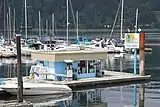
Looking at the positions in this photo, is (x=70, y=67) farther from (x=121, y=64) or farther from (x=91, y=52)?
(x=121, y=64)

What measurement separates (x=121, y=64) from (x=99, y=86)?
893 inches

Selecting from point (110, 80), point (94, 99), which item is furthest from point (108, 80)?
point (94, 99)

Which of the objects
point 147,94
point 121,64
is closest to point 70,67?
point 147,94

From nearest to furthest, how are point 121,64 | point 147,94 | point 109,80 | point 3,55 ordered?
point 147,94
point 109,80
point 121,64
point 3,55

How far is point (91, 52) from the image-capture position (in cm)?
4119

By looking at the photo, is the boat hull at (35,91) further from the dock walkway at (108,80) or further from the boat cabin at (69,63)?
the boat cabin at (69,63)

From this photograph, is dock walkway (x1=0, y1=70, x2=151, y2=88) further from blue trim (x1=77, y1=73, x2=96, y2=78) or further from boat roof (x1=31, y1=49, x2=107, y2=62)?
boat roof (x1=31, y1=49, x2=107, y2=62)

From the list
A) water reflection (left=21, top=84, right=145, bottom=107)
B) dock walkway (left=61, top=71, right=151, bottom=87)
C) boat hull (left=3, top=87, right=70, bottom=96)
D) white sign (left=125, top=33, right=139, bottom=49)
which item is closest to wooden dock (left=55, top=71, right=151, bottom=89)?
dock walkway (left=61, top=71, right=151, bottom=87)

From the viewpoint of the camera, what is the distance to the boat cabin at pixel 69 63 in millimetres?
39406

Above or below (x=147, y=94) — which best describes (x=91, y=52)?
above

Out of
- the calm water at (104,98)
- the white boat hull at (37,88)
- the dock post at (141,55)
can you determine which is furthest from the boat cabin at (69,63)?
the dock post at (141,55)

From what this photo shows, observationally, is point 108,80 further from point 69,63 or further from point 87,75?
point 69,63

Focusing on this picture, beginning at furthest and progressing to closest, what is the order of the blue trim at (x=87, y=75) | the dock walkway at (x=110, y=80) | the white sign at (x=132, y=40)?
the white sign at (x=132, y=40) < the blue trim at (x=87, y=75) < the dock walkway at (x=110, y=80)

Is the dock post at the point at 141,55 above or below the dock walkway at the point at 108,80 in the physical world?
above
